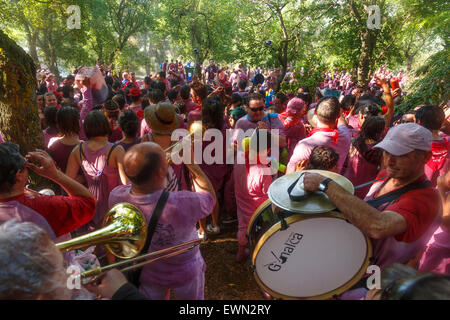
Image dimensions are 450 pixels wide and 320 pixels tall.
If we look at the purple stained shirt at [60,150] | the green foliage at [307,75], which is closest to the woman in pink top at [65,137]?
the purple stained shirt at [60,150]

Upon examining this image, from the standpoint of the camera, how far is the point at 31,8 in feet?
46.2

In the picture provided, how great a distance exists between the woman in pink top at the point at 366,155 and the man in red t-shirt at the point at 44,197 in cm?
303

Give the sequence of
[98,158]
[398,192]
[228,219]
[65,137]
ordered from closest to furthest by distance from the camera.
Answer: [398,192]
[98,158]
[65,137]
[228,219]

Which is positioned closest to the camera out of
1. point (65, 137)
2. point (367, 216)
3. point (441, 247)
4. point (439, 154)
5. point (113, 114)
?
point (367, 216)

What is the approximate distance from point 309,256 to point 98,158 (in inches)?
92.1

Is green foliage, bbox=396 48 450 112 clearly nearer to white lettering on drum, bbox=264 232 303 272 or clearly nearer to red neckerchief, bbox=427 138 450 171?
red neckerchief, bbox=427 138 450 171

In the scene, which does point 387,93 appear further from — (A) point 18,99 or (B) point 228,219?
(A) point 18,99

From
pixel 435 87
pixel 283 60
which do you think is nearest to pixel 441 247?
pixel 435 87

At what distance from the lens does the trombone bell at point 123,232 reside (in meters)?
1.64

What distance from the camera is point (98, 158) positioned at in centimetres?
293

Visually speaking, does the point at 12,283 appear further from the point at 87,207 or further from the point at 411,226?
the point at 411,226

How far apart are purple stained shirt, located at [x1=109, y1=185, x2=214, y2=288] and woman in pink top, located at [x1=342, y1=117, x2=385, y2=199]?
2252 mm

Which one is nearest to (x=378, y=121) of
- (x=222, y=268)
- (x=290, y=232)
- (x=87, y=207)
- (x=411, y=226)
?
(x=411, y=226)

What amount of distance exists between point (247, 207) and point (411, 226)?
197 cm
